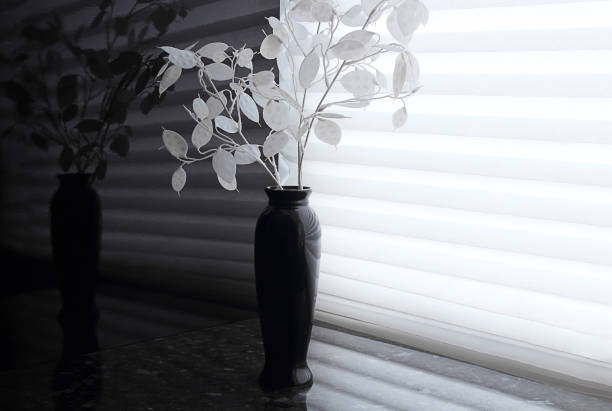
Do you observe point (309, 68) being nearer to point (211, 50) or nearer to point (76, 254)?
point (211, 50)

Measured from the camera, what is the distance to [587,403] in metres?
1.08

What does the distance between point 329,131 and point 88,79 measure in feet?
1.57

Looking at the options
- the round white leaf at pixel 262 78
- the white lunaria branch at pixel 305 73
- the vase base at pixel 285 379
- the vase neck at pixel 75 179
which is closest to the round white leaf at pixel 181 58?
the white lunaria branch at pixel 305 73

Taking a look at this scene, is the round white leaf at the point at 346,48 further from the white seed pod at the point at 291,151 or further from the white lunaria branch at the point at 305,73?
the white seed pod at the point at 291,151

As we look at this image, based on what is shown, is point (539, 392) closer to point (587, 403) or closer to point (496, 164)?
point (587, 403)

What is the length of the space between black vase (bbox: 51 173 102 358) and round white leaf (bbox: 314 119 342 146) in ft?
1.53

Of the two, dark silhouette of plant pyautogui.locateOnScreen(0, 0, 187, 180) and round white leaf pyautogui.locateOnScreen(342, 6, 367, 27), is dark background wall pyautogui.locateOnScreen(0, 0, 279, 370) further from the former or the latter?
round white leaf pyautogui.locateOnScreen(342, 6, 367, 27)

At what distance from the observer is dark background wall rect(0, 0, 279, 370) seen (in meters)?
1.13

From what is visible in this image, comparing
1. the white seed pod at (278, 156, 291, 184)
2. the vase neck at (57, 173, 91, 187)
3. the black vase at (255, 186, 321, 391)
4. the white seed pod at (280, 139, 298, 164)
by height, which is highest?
the white seed pod at (280, 139, 298, 164)

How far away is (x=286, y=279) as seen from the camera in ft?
3.59

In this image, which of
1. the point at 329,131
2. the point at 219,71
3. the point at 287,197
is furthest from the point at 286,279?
the point at 219,71

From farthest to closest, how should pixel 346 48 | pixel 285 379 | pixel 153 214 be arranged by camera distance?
pixel 153 214 < pixel 285 379 < pixel 346 48

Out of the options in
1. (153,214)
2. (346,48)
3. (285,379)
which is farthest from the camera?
(153,214)

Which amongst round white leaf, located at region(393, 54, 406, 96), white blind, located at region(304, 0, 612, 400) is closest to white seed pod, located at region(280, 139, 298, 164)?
white blind, located at region(304, 0, 612, 400)
